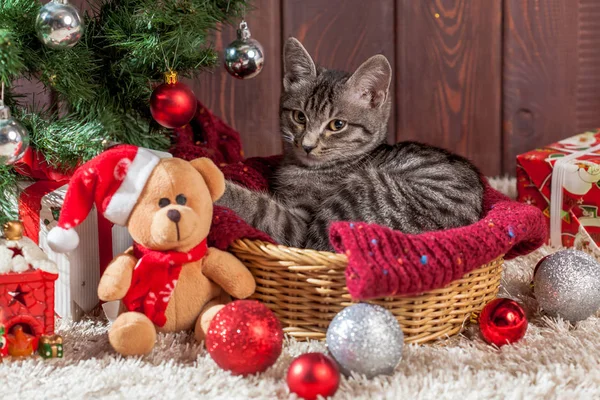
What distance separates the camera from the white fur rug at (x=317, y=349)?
1052 mm

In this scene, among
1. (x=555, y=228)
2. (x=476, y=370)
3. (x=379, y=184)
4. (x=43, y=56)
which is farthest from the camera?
(x=555, y=228)

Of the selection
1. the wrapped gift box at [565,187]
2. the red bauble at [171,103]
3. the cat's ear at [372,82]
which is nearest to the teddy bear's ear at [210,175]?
the red bauble at [171,103]

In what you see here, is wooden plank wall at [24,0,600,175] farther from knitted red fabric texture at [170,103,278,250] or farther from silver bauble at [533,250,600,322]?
silver bauble at [533,250,600,322]

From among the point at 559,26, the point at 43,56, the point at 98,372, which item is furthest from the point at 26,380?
the point at 559,26

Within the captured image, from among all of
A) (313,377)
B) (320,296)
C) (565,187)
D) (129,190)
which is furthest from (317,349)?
(565,187)

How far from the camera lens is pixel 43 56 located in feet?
4.13

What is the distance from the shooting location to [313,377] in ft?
3.33

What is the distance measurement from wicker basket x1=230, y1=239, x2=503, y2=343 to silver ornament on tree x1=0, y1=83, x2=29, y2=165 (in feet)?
1.33

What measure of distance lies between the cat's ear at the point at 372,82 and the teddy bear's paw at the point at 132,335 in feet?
2.70

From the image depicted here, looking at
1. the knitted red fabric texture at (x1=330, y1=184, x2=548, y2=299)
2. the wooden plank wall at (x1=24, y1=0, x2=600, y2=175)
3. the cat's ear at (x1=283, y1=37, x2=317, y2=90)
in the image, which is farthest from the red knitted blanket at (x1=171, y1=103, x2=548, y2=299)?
the wooden plank wall at (x1=24, y1=0, x2=600, y2=175)

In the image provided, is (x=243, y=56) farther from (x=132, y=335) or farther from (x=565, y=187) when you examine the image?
(x=565, y=187)

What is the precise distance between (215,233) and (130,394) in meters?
0.35

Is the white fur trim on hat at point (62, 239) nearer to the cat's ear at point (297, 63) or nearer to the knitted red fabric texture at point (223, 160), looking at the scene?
the knitted red fabric texture at point (223, 160)

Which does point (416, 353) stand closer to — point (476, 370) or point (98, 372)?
point (476, 370)
